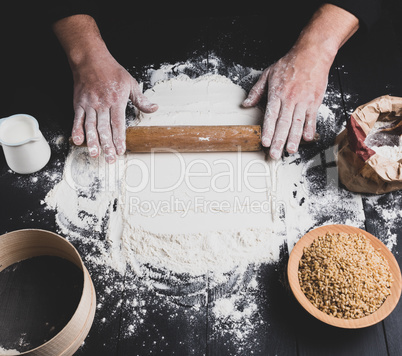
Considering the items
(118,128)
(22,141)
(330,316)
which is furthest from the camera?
(118,128)

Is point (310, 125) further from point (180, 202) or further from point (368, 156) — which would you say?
point (180, 202)

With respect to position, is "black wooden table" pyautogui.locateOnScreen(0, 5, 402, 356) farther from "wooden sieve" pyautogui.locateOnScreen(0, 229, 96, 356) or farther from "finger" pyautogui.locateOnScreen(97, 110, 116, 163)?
"finger" pyautogui.locateOnScreen(97, 110, 116, 163)

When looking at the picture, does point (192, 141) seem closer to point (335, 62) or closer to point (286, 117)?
point (286, 117)

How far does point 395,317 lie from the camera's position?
1.26 m

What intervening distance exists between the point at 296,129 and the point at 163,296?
2.35 feet

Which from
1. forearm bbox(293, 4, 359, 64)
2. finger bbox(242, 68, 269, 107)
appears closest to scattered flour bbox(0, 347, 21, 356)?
finger bbox(242, 68, 269, 107)

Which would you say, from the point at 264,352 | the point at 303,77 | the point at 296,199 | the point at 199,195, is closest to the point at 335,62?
the point at 303,77

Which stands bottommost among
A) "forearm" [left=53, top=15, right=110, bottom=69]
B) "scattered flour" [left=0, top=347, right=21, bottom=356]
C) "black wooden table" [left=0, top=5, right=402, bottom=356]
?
"scattered flour" [left=0, top=347, right=21, bottom=356]

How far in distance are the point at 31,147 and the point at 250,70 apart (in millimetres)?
887

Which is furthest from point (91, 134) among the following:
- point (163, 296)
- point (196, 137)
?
point (163, 296)

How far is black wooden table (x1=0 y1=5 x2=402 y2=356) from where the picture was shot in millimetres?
1223

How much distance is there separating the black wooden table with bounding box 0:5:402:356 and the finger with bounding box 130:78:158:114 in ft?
0.58

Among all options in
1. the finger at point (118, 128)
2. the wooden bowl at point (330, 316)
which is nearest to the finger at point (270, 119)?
the wooden bowl at point (330, 316)

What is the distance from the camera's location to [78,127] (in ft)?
4.90
